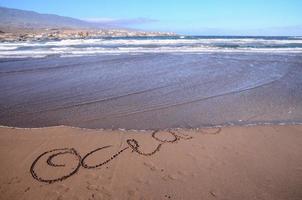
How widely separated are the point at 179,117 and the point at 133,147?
1.82 m

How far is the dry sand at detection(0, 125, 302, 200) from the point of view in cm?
359

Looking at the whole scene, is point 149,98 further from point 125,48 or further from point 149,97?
point 125,48

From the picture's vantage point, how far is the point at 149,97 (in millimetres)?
7730

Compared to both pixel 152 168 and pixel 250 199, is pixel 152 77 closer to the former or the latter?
pixel 152 168

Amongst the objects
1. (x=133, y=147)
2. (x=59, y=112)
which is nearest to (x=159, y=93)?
(x=59, y=112)

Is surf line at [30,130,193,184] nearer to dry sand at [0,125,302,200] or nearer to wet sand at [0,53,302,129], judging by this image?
dry sand at [0,125,302,200]

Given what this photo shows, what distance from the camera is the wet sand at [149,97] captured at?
6023 millimetres

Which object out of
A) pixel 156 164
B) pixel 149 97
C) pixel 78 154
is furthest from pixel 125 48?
pixel 156 164

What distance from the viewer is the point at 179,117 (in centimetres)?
614

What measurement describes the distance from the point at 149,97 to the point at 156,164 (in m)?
3.74

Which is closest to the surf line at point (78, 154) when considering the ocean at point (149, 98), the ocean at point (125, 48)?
the ocean at point (149, 98)

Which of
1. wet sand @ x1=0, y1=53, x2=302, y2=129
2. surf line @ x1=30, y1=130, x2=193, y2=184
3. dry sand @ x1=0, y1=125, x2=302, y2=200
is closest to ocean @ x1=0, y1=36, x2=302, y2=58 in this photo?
wet sand @ x1=0, y1=53, x2=302, y2=129

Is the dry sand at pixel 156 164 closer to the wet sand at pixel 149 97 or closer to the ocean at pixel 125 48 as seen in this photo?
the wet sand at pixel 149 97

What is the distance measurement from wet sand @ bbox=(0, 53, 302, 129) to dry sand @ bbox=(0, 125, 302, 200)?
668 millimetres
